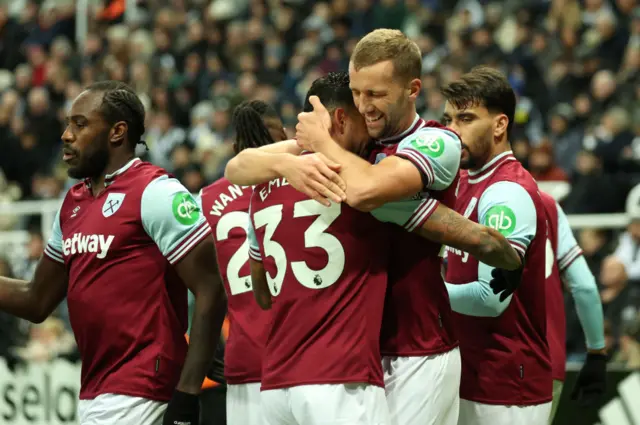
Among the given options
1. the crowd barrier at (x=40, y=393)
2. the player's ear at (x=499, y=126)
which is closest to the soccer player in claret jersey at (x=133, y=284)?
the player's ear at (x=499, y=126)

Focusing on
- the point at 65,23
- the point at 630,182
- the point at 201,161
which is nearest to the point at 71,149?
the point at 630,182

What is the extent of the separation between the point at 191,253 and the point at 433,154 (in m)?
1.26

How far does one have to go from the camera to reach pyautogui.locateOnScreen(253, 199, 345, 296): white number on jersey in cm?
428

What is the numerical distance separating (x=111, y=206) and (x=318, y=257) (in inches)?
48.2

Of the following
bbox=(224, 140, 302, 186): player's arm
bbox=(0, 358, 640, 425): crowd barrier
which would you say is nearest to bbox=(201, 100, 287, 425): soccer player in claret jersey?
bbox=(224, 140, 302, 186): player's arm

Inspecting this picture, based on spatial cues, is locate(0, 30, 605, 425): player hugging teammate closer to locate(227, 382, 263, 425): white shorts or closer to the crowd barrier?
locate(227, 382, 263, 425): white shorts

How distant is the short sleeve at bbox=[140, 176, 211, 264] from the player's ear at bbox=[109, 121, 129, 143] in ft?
1.05

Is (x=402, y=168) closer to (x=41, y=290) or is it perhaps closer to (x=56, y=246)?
(x=56, y=246)

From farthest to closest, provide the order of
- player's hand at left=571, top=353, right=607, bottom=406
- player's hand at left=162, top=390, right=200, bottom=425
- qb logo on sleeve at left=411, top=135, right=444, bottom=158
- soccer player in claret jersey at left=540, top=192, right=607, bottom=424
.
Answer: player's hand at left=571, top=353, right=607, bottom=406
soccer player in claret jersey at left=540, top=192, right=607, bottom=424
player's hand at left=162, top=390, right=200, bottom=425
qb logo on sleeve at left=411, top=135, right=444, bottom=158

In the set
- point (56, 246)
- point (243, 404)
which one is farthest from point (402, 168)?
point (243, 404)

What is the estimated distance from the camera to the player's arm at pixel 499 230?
4980 mm

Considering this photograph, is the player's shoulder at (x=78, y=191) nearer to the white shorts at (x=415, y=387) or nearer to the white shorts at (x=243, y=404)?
the white shorts at (x=243, y=404)

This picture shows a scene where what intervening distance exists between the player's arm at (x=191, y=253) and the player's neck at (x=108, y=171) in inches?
10.2

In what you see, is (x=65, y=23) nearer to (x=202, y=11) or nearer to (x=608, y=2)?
(x=202, y=11)
